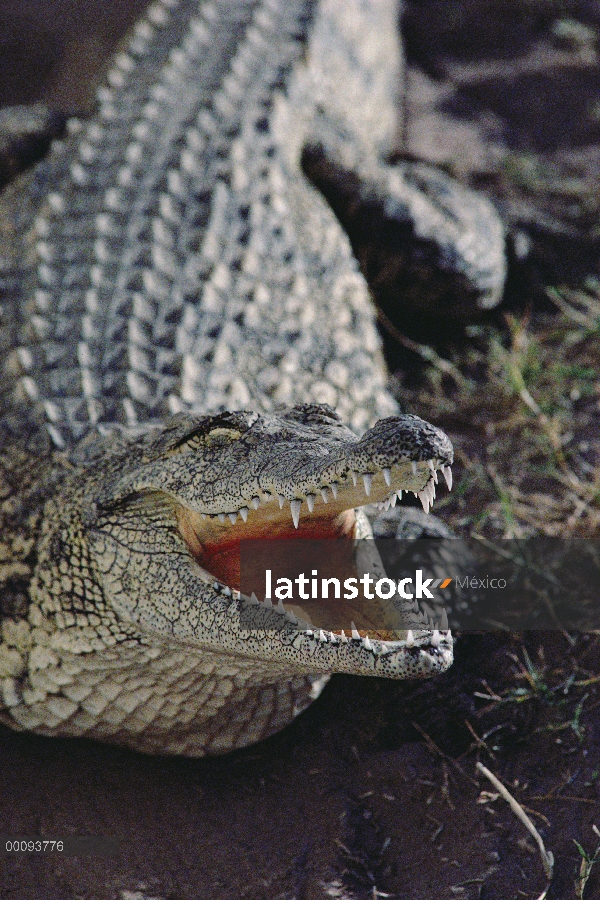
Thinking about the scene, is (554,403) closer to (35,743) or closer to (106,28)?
(35,743)

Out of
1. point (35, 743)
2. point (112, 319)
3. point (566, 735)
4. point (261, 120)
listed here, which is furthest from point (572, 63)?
point (35, 743)

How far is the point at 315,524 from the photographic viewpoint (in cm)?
281

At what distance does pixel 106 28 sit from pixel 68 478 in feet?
17.7

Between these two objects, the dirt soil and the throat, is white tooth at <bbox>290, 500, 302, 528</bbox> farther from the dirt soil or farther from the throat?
the dirt soil

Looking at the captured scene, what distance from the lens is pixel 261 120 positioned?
4.59 m

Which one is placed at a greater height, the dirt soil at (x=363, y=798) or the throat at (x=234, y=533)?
the throat at (x=234, y=533)

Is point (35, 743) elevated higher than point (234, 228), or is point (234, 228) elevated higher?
point (234, 228)

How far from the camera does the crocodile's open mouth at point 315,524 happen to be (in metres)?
2.37
